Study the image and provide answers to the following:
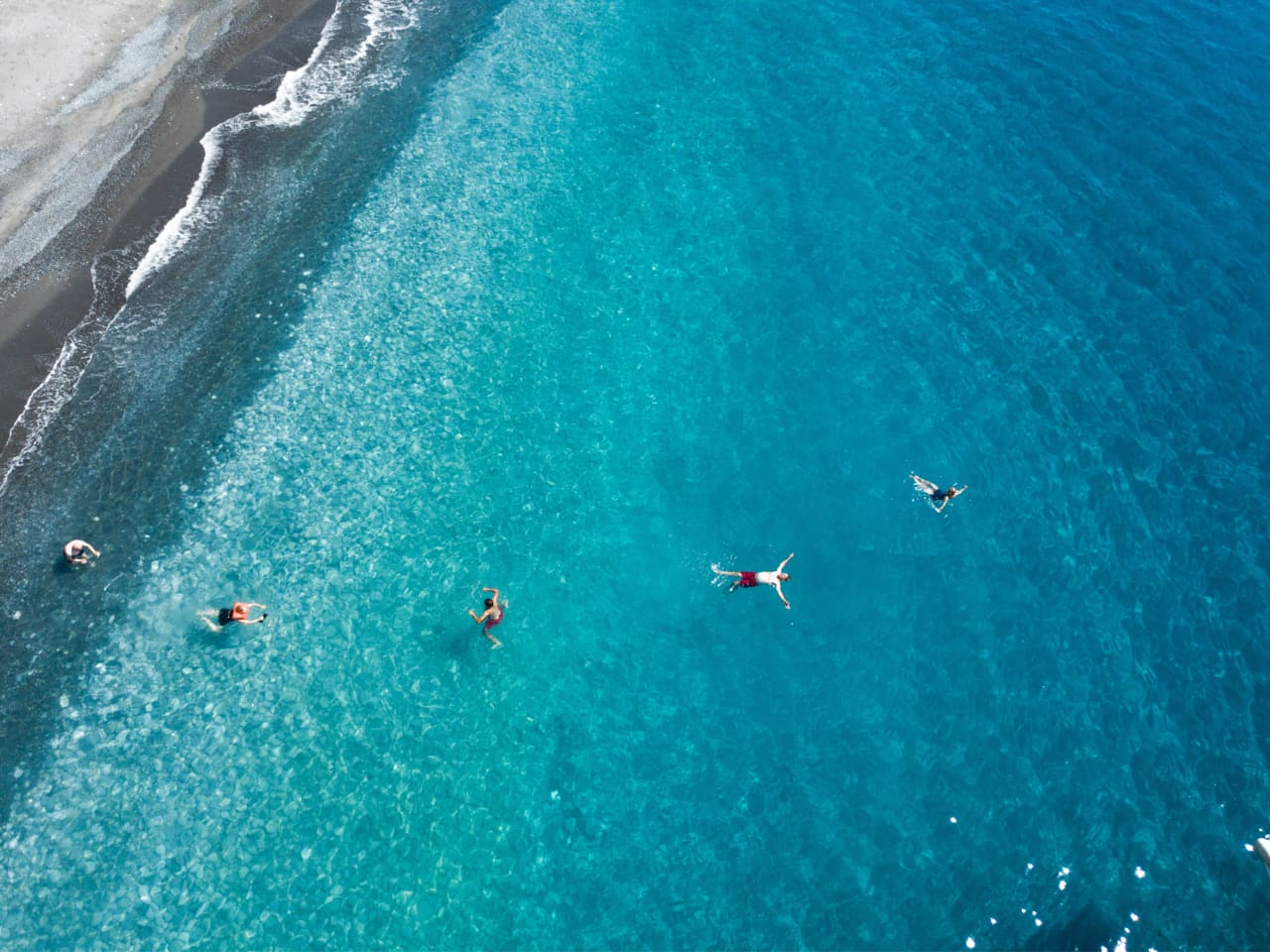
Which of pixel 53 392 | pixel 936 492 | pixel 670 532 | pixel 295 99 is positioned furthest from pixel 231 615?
pixel 295 99

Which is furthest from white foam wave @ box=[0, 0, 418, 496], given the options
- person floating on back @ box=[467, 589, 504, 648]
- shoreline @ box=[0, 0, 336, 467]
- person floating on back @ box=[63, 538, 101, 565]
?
person floating on back @ box=[467, 589, 504, 648]

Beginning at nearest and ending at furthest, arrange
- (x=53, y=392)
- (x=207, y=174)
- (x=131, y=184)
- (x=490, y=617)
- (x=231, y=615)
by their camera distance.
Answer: (x=231, y=615)
(x=490, y=617)
(x=53, y=392)
(x=131, y=184)
(x=207, y=174)

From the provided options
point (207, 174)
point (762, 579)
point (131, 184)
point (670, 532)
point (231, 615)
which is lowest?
point (207, 174)

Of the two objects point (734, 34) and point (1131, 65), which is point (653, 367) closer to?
point (734, 34)

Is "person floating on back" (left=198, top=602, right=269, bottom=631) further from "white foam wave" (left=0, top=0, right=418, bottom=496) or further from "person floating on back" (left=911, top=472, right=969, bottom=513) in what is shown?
"person floating on back" (left=911, top=472, right=969, bottom=513)

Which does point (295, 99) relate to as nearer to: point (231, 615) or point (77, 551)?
point (77, 551)

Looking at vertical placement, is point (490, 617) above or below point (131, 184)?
above

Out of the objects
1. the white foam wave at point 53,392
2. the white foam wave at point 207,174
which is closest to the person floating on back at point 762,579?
the white foam wave at point 53,392
